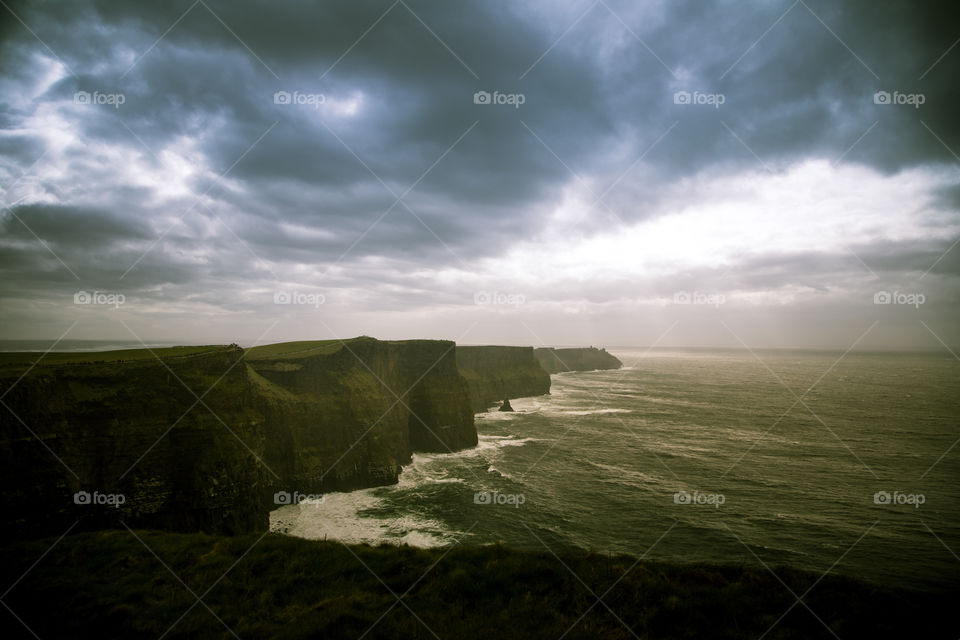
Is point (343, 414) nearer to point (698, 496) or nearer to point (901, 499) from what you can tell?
point (698, 496)

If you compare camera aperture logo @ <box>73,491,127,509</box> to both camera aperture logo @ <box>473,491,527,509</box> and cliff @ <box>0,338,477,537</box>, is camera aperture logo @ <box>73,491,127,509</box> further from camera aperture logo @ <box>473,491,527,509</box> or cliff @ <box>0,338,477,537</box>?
camera aperture logo @ <box>473,491,527,509</box>

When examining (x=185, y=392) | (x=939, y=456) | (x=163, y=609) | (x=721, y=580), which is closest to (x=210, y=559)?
(x=163, y=609)

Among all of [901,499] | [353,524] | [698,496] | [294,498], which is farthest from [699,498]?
[294,498]

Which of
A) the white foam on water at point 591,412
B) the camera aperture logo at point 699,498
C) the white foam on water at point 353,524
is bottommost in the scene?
the camera aperture logo at point 699,498

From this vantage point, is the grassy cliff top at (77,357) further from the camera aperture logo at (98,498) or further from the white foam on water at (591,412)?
the white foam on water at (591,412)

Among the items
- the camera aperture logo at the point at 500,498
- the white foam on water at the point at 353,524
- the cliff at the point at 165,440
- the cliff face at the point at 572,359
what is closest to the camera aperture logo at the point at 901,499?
the camera aperture logo at the point at 500,498

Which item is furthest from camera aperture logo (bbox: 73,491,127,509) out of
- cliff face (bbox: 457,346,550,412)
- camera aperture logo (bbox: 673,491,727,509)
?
cliff face (bbox: 457,346,550,412)

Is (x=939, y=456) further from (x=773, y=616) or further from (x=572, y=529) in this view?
(x=773, y=616)
